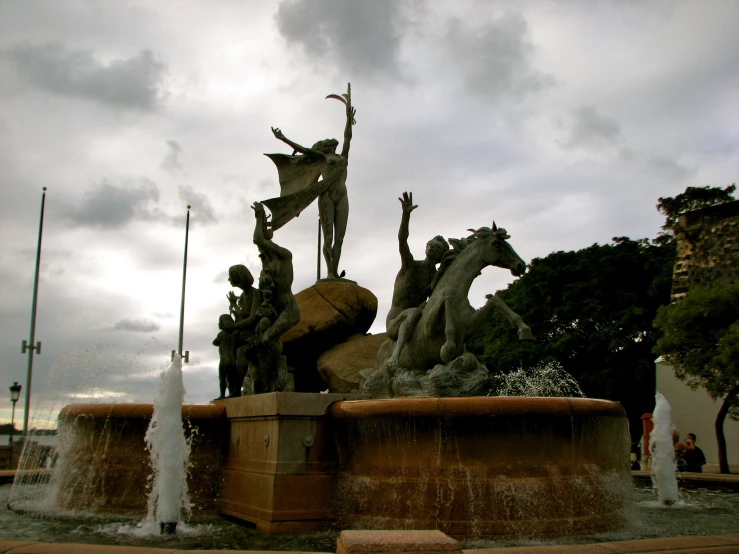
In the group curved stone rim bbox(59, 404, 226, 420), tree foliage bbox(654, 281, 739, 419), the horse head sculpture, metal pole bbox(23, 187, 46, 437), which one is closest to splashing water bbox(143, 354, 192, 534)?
curved stone rim bbox(59, 404, 226, 420)

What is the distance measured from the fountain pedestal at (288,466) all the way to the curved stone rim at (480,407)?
0.63 meters

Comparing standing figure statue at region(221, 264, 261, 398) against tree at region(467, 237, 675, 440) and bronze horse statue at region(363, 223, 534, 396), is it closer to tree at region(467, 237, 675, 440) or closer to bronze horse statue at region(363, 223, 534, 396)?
bronze horse statue at region(363, 223, 534, 396)

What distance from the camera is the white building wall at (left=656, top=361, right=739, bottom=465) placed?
27.6m

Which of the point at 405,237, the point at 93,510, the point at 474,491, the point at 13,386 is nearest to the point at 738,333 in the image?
the point at 405,237

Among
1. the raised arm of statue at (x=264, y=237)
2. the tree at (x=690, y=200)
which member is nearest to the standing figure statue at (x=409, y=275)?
the raised arm of statue at (x=264, y=237)

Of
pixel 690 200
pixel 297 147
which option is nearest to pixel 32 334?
pixel 297 147

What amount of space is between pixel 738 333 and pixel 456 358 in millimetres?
14085

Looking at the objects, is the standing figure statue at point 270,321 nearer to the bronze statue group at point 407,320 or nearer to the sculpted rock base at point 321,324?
the bronze statue group at point 407,320

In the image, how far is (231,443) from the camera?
333 inches

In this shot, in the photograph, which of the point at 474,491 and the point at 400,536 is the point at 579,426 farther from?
the point at 400,536

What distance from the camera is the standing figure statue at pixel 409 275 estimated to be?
29.0ft

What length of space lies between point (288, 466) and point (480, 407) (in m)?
1.96

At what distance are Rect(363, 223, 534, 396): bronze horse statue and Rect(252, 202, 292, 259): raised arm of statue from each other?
1.98 meters

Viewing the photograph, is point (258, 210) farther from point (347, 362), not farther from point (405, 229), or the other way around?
point (347, 362)
